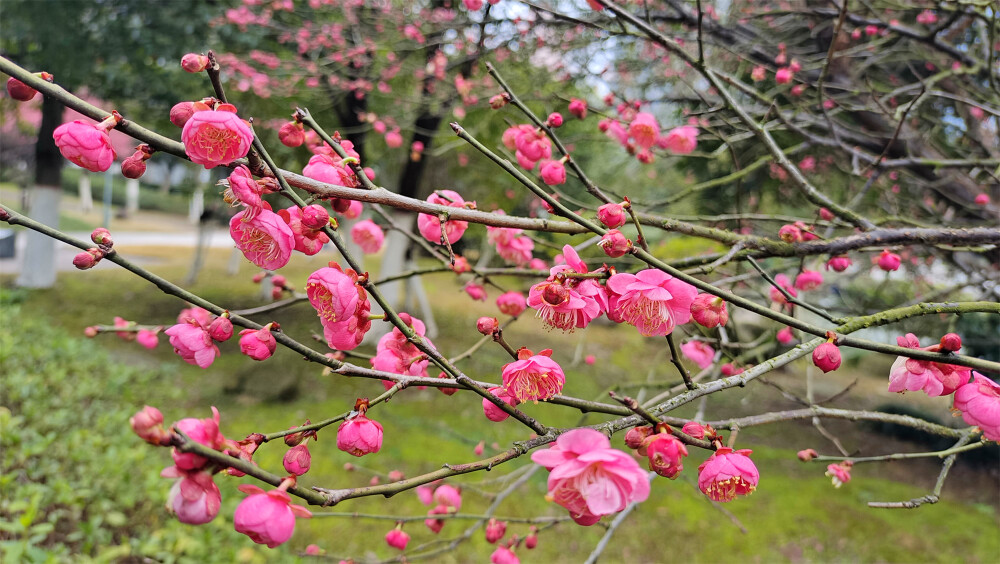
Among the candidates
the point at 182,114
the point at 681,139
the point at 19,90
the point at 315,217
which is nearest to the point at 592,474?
the point at 315,217

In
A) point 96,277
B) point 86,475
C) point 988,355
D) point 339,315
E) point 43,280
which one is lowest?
point 96,277

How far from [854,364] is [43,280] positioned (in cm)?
1083

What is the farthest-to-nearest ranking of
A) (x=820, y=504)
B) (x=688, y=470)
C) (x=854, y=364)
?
(x=854, y=364) → (x=688, y=470) → (x=820, y=504)

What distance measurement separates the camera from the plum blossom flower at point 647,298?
805mm

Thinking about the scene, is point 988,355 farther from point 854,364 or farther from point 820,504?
point 820,504

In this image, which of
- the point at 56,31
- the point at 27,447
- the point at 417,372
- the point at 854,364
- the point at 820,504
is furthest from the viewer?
the point at 854,364

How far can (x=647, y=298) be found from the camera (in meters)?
0.82

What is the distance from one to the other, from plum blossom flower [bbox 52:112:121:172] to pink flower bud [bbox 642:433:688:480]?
31.6 inches

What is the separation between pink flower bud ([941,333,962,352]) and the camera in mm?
765

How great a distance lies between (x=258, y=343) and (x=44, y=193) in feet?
30.2

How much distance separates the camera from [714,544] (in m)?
3.37

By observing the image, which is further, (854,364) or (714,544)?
(854,364)

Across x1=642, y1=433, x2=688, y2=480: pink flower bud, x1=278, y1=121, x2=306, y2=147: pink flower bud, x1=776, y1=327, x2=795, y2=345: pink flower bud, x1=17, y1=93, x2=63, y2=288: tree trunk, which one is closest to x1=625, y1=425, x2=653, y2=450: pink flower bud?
x1=642, y1=433, x2=688, y2=480: pink flower bud

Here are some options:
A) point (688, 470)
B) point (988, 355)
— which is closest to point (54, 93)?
point (688, 470)
